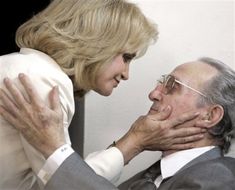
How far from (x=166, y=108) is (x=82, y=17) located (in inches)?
16.1

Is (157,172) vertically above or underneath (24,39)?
underneath

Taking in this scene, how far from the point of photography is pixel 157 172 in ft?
4.77

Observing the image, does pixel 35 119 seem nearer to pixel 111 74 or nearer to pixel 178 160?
pixel 111 74

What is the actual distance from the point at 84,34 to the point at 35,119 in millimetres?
284

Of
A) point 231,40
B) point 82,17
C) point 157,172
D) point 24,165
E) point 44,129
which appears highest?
point 82,17

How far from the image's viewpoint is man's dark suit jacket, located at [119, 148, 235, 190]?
1.16 meters

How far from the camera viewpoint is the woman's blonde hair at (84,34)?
126 centimetres

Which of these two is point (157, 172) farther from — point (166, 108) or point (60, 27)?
point (60, 27)

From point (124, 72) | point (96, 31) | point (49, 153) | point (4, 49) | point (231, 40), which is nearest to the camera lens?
point (49, 153)

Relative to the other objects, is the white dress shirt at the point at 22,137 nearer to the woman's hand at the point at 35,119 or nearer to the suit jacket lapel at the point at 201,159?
the woman's hand at the point at 35,119

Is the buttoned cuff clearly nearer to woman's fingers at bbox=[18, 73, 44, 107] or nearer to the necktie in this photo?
woman's fingers at bbox=[18, 73, 44, 107]

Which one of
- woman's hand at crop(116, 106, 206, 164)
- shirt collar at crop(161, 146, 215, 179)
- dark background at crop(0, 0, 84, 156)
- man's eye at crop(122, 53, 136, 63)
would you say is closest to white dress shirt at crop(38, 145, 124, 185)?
woman's hand at crop(116, 106, 206, 164)

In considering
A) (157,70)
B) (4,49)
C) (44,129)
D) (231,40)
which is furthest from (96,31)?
(4,49)

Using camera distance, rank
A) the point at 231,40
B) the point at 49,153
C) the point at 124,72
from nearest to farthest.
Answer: the point at 49,153, the point at 124,72, the point at 231,40
